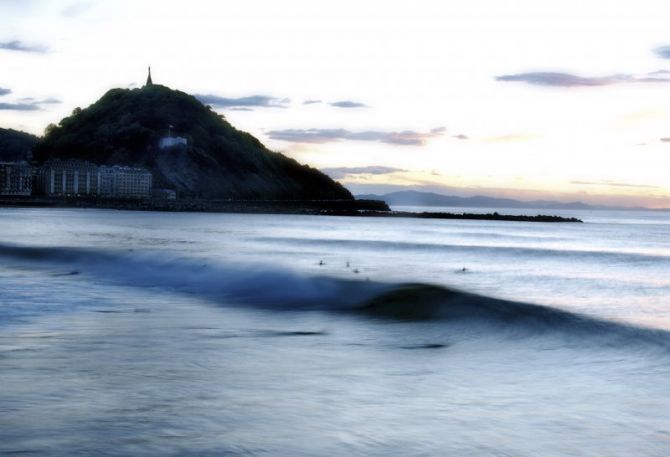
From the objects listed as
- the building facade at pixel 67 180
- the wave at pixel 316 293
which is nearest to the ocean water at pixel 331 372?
the wave at pixel 316 293

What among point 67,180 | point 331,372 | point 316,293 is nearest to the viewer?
point 331,372

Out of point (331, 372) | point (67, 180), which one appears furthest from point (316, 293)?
point (67, 180)

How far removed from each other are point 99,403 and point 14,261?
25.0 metres

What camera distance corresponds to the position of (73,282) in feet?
72.7

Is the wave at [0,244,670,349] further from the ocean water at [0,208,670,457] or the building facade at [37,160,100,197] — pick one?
the building facade at [37,160,100,197]

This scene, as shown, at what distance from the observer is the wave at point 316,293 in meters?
14.1

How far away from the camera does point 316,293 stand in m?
20.0

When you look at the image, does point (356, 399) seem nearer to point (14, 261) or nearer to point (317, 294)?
point (317, 294)

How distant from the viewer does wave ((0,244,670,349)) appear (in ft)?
46.3

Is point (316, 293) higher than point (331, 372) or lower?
lower

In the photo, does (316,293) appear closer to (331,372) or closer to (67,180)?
(331,372)

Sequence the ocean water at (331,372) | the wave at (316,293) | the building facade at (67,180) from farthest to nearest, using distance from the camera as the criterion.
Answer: the building facade at (67,180) < the wave at (316,293) < the ocean water at (331,372)

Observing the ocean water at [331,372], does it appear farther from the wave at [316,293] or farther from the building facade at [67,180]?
the building facade at [67,180]

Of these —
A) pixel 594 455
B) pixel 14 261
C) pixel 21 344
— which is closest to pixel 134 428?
pixel 594 455
